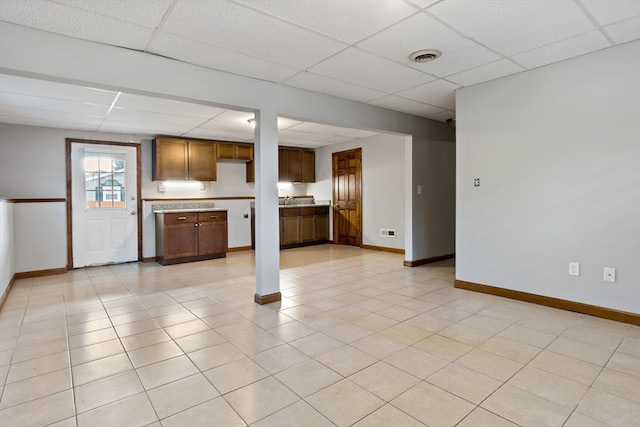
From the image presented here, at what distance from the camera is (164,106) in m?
4.27

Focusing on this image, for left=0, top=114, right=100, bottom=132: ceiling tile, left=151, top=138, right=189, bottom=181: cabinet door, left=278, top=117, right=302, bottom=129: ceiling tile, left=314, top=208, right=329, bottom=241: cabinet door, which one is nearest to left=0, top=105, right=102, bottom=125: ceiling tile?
left=0, top=114, right=100, bottom=132: ceiling tile

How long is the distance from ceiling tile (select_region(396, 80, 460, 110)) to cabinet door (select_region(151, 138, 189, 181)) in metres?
4.15

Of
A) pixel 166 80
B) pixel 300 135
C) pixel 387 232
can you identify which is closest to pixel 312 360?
pixel 166 80

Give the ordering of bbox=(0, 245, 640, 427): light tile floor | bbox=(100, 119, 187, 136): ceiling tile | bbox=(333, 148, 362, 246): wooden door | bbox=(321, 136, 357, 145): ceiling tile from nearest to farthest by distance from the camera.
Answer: bbox=(0, 245, 640, 427): light tile floor → bbox=(100, 119, 187, 136): ceiling tile → bbox=(321, 136, 357, 145): ceiling tile → bbox=(333, 148, 362, 246): wooden door

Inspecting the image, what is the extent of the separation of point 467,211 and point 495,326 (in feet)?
4.98

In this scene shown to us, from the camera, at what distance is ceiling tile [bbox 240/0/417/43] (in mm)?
2184

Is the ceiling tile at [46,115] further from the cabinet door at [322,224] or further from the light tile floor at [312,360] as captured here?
the cabinet door at [322,224]

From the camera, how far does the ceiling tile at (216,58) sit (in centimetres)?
269

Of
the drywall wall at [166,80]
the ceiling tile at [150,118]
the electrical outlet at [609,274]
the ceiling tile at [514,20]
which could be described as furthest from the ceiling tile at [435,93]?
the ceiling tile at [150,118]

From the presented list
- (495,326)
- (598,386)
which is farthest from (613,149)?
(598,386)

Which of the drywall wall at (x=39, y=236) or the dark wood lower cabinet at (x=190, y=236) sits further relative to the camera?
the dark wood lower cabinet at (x=190, y=236)

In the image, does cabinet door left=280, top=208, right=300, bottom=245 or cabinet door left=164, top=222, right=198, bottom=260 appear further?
cabinet door left=280, top=208, right=300, bottom=245

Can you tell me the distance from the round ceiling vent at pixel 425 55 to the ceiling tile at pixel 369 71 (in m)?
0.21

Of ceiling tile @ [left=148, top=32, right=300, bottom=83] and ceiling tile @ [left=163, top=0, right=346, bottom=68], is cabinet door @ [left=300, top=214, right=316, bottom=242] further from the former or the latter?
ceiling tile @ [left=163, top=0, right=346, bottom=68]
